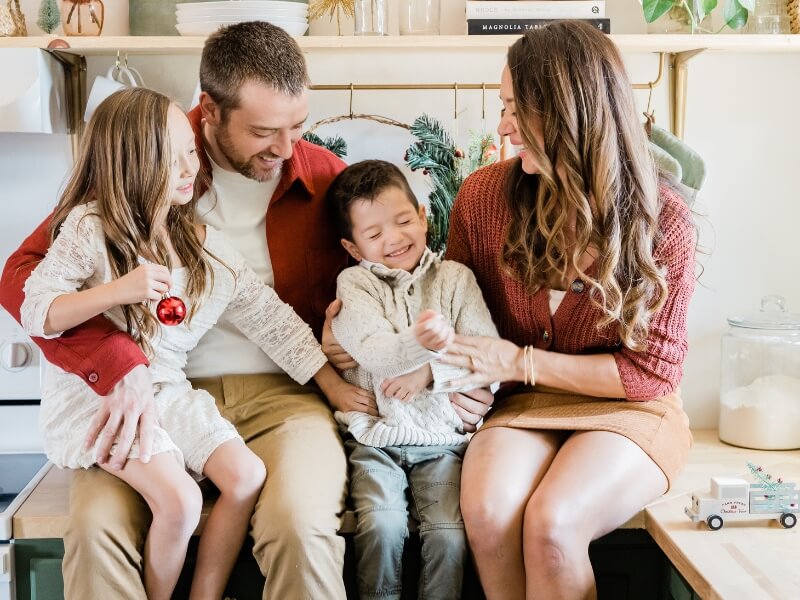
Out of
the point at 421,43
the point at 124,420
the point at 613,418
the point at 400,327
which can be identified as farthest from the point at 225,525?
the point at 421,43

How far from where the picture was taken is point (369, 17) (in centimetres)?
202

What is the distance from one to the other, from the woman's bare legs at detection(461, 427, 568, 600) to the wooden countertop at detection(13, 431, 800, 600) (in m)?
0.21

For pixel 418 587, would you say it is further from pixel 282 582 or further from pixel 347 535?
pixel 282 582

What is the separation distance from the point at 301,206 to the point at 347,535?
0.66 meters

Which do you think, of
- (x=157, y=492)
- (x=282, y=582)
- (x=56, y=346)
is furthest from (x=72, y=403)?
(x=282, y=582)

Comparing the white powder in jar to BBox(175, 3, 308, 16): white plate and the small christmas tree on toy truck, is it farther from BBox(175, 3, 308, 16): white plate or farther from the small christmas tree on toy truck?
BBox(175, 3, 308, 16): white plate

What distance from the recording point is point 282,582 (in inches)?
57.8

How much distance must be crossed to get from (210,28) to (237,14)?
0.07 m

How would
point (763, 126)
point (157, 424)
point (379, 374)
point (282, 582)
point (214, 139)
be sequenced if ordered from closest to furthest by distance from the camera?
point (282, 582) < point (157, 424) < point (379, 374) < point (214, 139) < point (763, 126)

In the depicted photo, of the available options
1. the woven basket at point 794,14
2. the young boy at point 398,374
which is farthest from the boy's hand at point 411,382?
the woven basket at point 794,14

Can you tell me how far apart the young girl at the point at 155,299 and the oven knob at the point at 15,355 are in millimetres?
512

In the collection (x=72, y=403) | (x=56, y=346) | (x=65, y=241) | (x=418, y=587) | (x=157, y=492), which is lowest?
(x=418, y=587)

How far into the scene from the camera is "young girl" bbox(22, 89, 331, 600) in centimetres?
151

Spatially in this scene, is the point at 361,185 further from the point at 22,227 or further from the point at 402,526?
the point at 22,227
